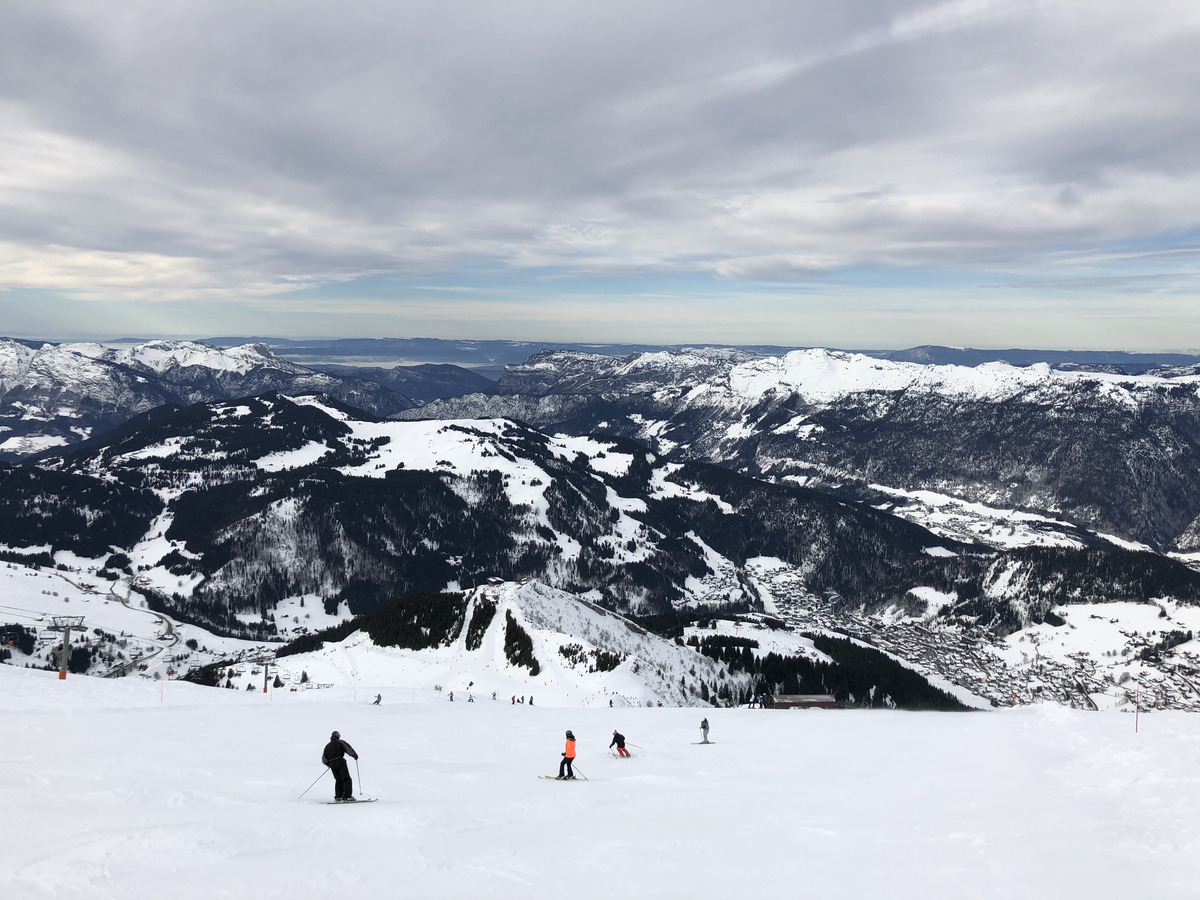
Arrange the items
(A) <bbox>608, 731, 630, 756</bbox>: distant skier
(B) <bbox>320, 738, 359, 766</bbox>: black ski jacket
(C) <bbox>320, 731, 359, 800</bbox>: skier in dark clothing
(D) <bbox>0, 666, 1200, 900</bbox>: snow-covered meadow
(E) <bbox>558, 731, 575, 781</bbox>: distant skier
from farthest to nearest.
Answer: (A) <bbox>608, 731, 630, 756</bbox>: distant skier
(E) <bbox>558, 731, 575, 781</bbox>: distant skier
(B) <bbox>320, 738, 359, 766</bbox>: black ski jacket
(C) <bbox>320, 731, 359, 800</bbox>: skier in dark clothing
(D) <bbox>0, 666, 1200, 900</bbox>: snow-covered meadow

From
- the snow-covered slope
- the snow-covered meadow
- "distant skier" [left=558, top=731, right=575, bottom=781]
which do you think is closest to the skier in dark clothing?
the snow-covered meadow

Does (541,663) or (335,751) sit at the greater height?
(335,751)

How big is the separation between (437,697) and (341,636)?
239 ft

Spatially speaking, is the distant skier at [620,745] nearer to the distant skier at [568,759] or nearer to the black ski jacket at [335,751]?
the distant skier at [568,759]

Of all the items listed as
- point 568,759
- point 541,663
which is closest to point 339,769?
point 568,759

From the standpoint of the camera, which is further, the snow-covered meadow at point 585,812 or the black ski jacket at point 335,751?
the black ski jacket at point 335,751

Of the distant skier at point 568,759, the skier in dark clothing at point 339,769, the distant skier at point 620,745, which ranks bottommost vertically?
the distant skier at point 620,745

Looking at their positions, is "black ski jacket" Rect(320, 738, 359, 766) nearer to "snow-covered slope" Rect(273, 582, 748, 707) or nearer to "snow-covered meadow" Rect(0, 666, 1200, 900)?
"snow-covered meadow" Rect(0, 666, 1200, 900)

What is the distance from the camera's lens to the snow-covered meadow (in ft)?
52.5

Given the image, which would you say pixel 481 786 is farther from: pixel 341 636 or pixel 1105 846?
pixel 341 636

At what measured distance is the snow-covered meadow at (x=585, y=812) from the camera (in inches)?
630

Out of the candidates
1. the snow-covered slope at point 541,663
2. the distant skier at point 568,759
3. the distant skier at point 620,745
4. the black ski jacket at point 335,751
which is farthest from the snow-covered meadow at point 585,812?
the snow-covered slope at point 541,663

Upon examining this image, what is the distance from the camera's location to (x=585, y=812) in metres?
24.7

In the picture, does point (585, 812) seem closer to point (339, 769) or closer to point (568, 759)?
point (568, 759)
